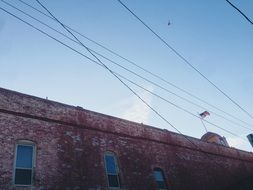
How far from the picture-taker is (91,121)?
516 inches

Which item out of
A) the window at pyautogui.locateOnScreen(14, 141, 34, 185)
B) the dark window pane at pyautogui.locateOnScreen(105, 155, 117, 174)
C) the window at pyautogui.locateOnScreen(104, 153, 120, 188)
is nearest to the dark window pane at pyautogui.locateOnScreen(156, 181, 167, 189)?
the window at pyautogui.locateOnScreen(104, 153, 120, 188)

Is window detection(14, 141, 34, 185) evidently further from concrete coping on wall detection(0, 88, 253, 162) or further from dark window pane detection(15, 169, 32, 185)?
concrete coping on wall detection(0, 88, 253, 162)

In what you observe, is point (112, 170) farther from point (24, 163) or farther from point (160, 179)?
point (24, 163)

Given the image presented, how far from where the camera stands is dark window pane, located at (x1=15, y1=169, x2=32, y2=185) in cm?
928

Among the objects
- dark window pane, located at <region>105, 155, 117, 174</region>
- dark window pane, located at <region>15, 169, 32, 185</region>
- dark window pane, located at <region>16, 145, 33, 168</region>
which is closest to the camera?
dark window pane, located at <region>15, 169, 32, 185</region>

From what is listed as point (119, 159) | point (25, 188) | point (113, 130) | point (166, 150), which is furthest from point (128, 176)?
point (25, 188)

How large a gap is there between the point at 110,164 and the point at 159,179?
3.26m

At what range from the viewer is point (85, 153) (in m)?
11.7

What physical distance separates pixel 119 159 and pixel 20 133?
4.96 metres

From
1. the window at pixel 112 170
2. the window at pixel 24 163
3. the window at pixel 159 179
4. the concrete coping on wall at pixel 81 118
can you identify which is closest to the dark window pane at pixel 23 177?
the window at pixel 24 163

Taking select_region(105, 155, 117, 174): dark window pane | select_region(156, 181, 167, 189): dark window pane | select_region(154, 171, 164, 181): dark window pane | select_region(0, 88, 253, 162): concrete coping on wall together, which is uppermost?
select_region(0, 88, 253, 162): concrete coping on wall

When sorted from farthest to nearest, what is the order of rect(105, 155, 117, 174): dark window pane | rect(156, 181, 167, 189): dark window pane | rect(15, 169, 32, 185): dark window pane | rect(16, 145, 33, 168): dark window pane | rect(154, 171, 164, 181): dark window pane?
rect(154, 171, 164, 181): dark window pane
rect(156, 181, 167, 189): dark window pane
rect(105, 155, 117, 174): dark window pane
rect(16, 145, 33, 168): dark window pane
rect(15, 169, 32, 185): dark window pane

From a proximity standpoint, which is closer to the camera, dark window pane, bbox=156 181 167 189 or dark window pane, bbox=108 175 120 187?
dark window pane, bbox=108 175 120 187

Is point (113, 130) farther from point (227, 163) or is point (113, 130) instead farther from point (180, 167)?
point (227, 163)
